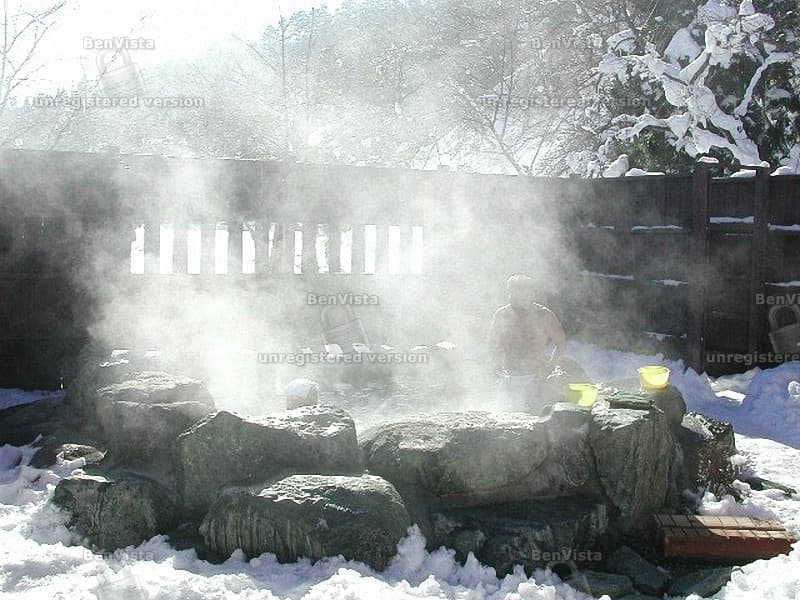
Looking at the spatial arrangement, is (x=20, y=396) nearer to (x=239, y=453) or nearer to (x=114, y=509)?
(x=114, y=509)

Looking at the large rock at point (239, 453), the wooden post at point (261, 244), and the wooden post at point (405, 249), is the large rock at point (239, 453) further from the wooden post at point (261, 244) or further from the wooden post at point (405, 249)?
the wooden post at point (405, 249)

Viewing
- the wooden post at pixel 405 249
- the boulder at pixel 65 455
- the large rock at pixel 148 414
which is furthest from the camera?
the wooden post at pixel 405 249

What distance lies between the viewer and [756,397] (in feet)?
24.7

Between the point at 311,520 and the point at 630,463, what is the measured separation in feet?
7.03

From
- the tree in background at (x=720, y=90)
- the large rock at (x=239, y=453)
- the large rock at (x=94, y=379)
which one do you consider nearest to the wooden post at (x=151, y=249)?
the large rock at (x=94, y=379)

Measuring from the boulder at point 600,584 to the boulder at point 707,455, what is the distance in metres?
1.53

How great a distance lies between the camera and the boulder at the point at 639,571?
164 inches

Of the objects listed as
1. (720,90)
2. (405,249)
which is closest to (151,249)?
(405,249)

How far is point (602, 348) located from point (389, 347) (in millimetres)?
3037

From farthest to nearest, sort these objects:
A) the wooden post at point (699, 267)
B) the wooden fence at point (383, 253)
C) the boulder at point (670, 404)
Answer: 1. the wooden post at point (699, 267)
2. the wooden fence at point (383, 253)
3. the boulder at point (670, 404)

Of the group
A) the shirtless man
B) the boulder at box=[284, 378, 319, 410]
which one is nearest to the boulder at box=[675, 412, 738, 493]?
the shirtless man

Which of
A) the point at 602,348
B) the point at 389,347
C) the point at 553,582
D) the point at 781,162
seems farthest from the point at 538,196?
the point at 553,582

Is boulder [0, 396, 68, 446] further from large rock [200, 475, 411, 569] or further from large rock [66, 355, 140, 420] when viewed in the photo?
large rock [200, 475, 411, 569]

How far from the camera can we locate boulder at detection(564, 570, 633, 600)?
3998mm
